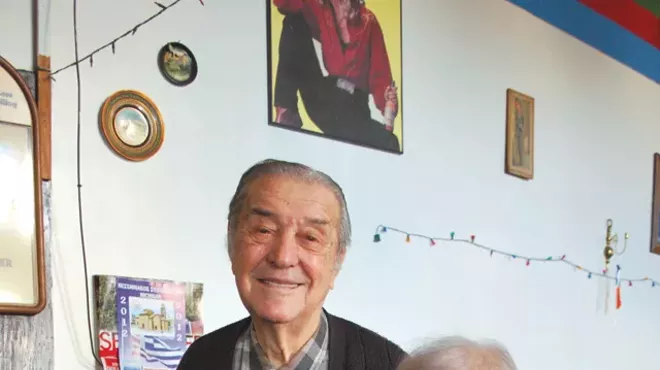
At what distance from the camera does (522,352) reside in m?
2.50

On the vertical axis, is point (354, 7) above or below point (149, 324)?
above

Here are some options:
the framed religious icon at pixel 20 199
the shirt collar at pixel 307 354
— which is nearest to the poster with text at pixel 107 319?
the framed religious icon at pixel 20 199

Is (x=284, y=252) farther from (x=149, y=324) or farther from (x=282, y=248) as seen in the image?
(x=149, y=324)

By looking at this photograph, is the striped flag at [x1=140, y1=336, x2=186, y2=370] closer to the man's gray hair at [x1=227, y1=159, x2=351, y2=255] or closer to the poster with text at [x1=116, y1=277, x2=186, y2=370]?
the poster with text at [x1=116, y1=277, x2=186, y2=370]

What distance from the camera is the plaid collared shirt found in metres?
1.00

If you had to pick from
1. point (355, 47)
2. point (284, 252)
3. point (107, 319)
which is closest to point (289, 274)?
point (284, 252)

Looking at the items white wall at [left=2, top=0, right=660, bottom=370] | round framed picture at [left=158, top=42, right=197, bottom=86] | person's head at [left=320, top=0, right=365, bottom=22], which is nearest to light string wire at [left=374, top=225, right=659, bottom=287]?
white wall at [left=2, top=0, right=660, bottom=370]

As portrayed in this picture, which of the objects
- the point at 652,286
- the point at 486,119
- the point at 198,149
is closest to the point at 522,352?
the point at 486,119

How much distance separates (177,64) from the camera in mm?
1618

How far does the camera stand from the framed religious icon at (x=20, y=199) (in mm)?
1347

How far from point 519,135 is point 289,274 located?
1739mm

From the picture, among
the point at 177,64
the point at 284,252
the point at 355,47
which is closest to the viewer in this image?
the point at 284,252

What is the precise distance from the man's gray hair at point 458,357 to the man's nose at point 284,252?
7.7 inches

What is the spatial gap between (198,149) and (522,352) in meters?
1.42
